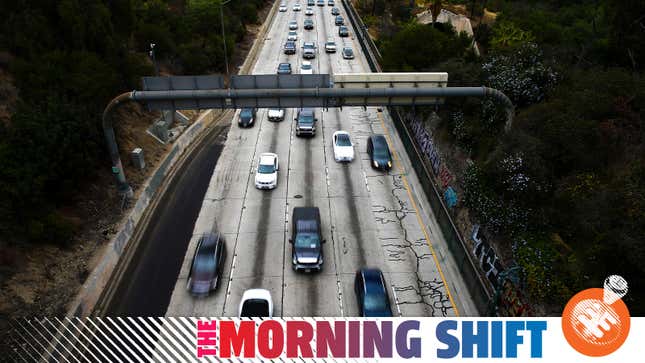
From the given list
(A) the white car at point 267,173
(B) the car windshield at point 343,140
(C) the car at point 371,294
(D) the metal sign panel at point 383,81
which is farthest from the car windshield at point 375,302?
(B) the car windshield at point 343,140

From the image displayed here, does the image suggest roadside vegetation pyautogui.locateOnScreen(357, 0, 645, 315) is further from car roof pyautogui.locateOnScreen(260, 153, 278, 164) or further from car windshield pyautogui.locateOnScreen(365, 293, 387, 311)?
car roof pyautogui.locateOnScreen(260, 153, 278, 164)

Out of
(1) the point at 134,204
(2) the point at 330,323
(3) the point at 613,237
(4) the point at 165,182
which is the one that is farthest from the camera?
(4) the point at 165,182

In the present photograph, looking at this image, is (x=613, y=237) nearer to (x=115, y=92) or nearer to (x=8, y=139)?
(x=8, y=139)

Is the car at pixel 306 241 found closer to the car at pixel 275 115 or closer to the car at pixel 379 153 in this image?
the car at pixel 379 153

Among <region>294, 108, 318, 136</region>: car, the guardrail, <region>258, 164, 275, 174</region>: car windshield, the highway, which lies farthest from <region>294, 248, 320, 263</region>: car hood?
<region>294, 108, 318, 136</region>: car

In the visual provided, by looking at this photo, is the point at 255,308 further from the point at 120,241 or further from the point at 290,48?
the point at 290,48

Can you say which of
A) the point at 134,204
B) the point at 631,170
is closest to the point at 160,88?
the point at 134,204
